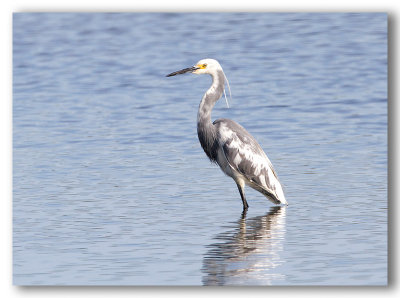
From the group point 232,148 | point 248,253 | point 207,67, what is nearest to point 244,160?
point 232,148

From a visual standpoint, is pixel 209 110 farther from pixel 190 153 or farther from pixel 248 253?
pixel 248 253

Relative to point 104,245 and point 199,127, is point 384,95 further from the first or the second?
point 104,245

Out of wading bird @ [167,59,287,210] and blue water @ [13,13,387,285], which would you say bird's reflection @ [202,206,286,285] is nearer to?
blue water @ [13,13,387,285]

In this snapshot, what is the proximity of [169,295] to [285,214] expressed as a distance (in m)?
2.19

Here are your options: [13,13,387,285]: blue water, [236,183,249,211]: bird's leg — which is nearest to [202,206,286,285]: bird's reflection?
[13,13,387,285]: blue water

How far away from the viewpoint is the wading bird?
31.1ft

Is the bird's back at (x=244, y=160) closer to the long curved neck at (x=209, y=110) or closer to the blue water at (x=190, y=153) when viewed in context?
the long curved neck at (x=209, y=110)

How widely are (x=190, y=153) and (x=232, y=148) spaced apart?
5.77ft

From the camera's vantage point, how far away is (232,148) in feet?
31.0

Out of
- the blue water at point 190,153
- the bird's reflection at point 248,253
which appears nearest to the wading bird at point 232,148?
the blue water at point 190,153

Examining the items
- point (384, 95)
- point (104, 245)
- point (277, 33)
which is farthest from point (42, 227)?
point (277, 33)

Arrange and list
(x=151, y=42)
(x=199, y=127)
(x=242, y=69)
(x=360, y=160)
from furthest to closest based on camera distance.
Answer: (x=151, y=42) < (x=242, y=69) < (x=360, y=160) < (x=199, y=127)

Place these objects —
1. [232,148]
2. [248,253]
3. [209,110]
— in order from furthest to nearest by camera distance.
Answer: [209,110], [232,148], [248,253]

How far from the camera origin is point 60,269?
7.57m
